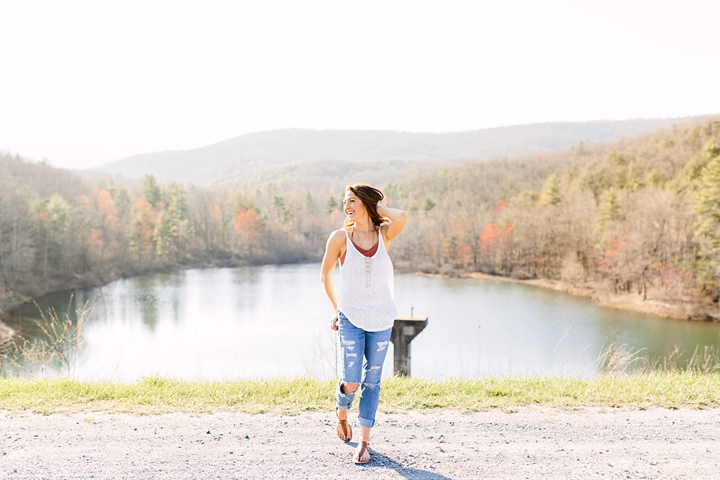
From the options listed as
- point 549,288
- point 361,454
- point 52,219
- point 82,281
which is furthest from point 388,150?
point 361,454

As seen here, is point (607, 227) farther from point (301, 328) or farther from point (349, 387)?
point (349, 387)

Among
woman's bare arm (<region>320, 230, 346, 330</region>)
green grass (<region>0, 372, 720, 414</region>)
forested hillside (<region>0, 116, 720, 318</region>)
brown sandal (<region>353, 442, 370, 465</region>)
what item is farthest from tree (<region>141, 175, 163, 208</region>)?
brown sandal (<region>353, 442, 370, 465</region>)

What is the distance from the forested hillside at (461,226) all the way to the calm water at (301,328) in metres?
3.97

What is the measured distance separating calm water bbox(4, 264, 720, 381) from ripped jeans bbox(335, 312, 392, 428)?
8.26 meters

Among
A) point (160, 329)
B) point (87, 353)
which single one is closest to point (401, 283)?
point (160, 329)

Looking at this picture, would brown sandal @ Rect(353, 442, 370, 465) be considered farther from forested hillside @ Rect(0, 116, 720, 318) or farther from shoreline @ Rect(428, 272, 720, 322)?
forested hillside @ Rect(0, 116, 720, 318)

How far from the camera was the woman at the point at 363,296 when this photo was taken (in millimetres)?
3377

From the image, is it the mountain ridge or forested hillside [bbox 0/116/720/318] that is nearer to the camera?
forested hillside [bbox 0/116/720/318]

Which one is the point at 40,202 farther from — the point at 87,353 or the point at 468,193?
the point at 468,193

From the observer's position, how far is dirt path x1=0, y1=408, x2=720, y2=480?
10.3 feet

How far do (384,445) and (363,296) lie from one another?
977 mm

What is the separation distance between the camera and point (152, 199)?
67.3 m

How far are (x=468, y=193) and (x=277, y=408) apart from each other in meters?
76.3

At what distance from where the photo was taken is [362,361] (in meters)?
3.46
